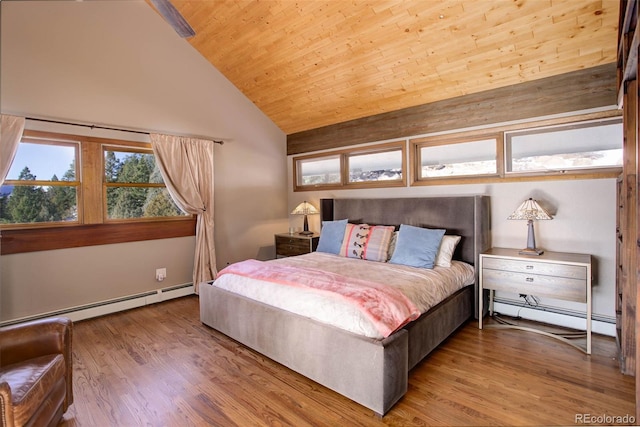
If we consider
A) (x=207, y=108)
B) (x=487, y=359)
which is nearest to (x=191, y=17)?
(x=207, y=108)

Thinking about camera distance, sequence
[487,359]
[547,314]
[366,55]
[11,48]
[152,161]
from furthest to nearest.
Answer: [152,161] < [366,55] < [547,314] < [11,48] < [487,359]

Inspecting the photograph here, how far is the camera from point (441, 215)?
3.57 m

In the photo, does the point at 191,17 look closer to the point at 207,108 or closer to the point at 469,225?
the point at 207,108

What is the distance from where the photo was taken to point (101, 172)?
3.54m

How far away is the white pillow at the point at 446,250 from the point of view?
3156 millimetres

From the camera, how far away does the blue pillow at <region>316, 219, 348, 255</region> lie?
12.8 feet

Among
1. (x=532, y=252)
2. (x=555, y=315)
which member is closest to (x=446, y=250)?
(x=532, y=252)

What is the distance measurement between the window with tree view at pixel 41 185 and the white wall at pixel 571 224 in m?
4.40

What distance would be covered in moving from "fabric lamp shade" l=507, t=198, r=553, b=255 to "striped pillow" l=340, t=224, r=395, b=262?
4.16 ft

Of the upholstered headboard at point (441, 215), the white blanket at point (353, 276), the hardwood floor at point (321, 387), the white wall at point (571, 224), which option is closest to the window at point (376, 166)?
the upholstered headboard at point (441, 215)

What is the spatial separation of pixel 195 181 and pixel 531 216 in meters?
3.83

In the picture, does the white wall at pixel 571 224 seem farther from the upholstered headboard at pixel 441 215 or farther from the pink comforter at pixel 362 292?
the pink comforter at pixel 362 292

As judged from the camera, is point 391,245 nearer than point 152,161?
Yes

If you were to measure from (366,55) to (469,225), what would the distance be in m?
2.11
